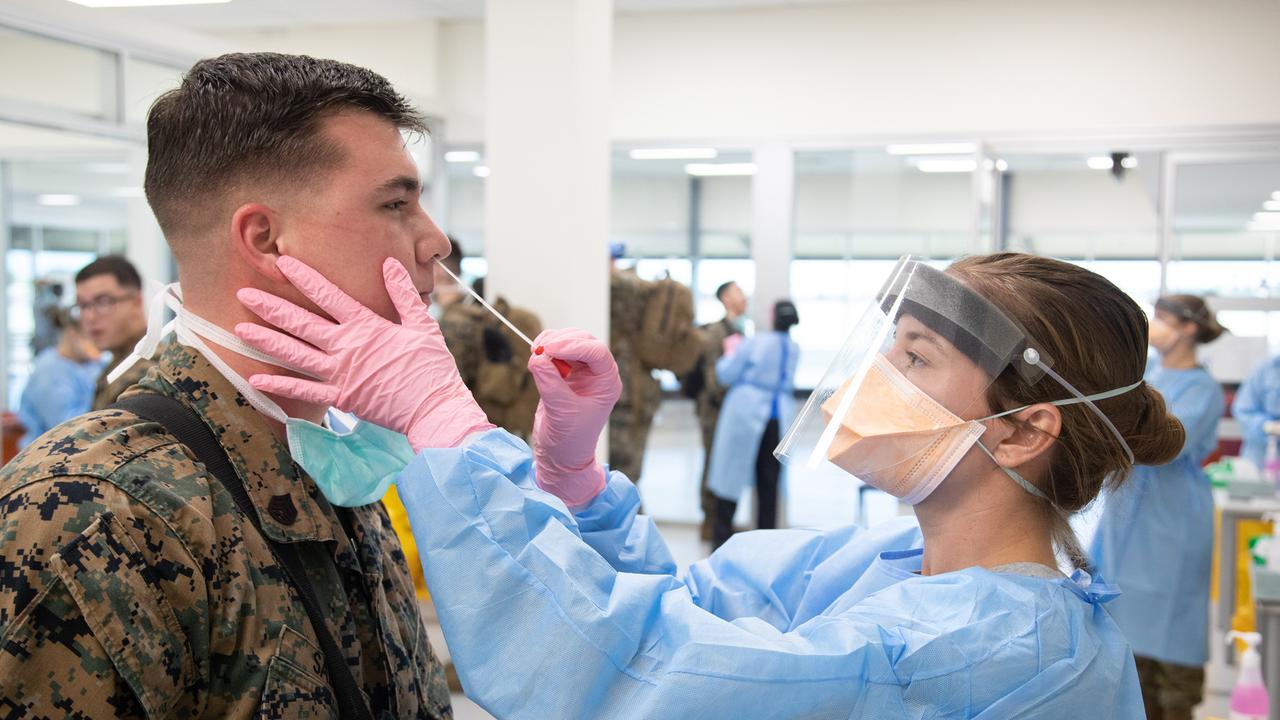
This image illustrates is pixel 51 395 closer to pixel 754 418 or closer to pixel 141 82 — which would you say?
pixel 141 82

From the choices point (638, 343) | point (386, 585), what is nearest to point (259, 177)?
point (386, 585)

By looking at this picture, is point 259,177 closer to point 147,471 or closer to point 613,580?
point 147,471

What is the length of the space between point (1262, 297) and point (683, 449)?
380 cm

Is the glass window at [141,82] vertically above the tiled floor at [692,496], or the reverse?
the glass window at [141,82]

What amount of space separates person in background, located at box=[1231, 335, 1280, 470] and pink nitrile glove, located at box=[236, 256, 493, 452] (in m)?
5.54

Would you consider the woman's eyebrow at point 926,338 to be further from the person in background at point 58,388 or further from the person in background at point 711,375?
the person in background at point 711,375

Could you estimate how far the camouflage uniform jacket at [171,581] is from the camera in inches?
37.1

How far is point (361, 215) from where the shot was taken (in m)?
1.26

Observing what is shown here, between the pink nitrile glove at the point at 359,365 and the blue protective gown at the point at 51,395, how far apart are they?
13.5ft

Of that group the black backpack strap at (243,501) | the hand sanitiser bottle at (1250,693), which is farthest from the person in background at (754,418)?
the black backpack strap at (243,501)

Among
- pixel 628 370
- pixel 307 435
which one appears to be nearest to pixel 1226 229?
pixel 628 370

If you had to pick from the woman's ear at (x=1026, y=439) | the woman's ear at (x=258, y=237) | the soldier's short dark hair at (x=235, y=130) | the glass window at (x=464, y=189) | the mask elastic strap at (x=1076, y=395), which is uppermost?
the glass window at (x=464, y=189)

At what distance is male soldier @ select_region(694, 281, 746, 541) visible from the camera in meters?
6.76

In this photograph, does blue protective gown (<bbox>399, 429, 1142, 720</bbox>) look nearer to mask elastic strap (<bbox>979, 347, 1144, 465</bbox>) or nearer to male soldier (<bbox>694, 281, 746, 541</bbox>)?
mask elastic strap (<bbox>979, 347, 1144, 465</bbox>)
